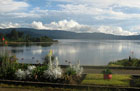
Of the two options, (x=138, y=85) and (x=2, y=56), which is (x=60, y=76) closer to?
(x=138, y=85)

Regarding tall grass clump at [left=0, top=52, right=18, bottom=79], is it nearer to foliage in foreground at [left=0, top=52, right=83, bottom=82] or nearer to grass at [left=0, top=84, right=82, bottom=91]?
foliage in foreground at [left=0, top=52, right=83, bottom=82]

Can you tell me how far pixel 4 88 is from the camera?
8562 millimetres

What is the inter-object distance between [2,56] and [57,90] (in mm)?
5289

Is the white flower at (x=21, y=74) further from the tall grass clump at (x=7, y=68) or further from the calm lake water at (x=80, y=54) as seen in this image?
the calm lake water at (x=80, y=54)

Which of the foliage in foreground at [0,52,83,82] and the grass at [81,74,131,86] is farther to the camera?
the foliage in foreground at [0,52,83,82]

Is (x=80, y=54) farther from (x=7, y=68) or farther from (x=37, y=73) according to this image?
(x=37, y=73)

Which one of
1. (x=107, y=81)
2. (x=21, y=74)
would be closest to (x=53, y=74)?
(x=21, y=74)

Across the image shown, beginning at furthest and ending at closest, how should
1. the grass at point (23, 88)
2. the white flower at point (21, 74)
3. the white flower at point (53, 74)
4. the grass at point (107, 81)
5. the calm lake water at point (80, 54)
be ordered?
the calm lake water at point (80, 54) → the white flower at point (21, 74) → the white flower at point (53, 74) → the grass at point (107, 81) → the grass at point (23, 88)

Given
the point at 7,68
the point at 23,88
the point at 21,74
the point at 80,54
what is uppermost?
the point at 7,68

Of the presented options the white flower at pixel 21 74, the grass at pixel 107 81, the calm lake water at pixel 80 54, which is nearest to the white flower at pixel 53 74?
the white flower at pixel 21 74

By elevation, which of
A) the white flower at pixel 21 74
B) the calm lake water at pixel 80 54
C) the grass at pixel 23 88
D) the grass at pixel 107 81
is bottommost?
the calm lake water at pixel 80 54

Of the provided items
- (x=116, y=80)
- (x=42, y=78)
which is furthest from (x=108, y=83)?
(x=42, y=78)

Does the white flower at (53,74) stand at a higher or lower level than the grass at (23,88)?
higher

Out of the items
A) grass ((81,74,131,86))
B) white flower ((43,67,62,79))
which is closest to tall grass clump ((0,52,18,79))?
white flower ((43,67,62,79))
